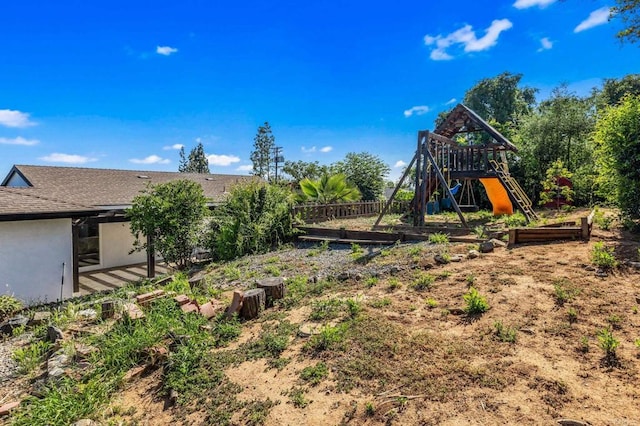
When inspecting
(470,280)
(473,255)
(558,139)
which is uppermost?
(558,139)

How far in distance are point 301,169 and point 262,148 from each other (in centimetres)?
1104

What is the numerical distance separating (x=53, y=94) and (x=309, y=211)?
569 inches

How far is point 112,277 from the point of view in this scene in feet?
35.9

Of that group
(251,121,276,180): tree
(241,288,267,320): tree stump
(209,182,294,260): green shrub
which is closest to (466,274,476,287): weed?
(241,288,267,320): tree stump

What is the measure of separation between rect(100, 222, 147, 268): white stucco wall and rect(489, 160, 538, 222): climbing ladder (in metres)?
13.7

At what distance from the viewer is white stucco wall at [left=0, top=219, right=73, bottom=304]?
6.93 metres

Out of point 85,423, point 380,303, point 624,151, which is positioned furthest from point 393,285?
point 624,151

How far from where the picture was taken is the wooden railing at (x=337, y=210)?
12.3 meters

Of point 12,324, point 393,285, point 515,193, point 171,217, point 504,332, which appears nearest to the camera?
point 504,332

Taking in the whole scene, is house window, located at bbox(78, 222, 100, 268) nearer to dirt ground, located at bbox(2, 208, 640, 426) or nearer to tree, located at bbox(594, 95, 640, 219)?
dirt ground, located at bbox(2, 208, 640, 426)

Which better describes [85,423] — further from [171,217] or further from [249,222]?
[249,222]

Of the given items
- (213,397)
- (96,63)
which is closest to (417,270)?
(213,397)

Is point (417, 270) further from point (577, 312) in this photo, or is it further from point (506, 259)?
point (577, 312)

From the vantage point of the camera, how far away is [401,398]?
8.28 feet
